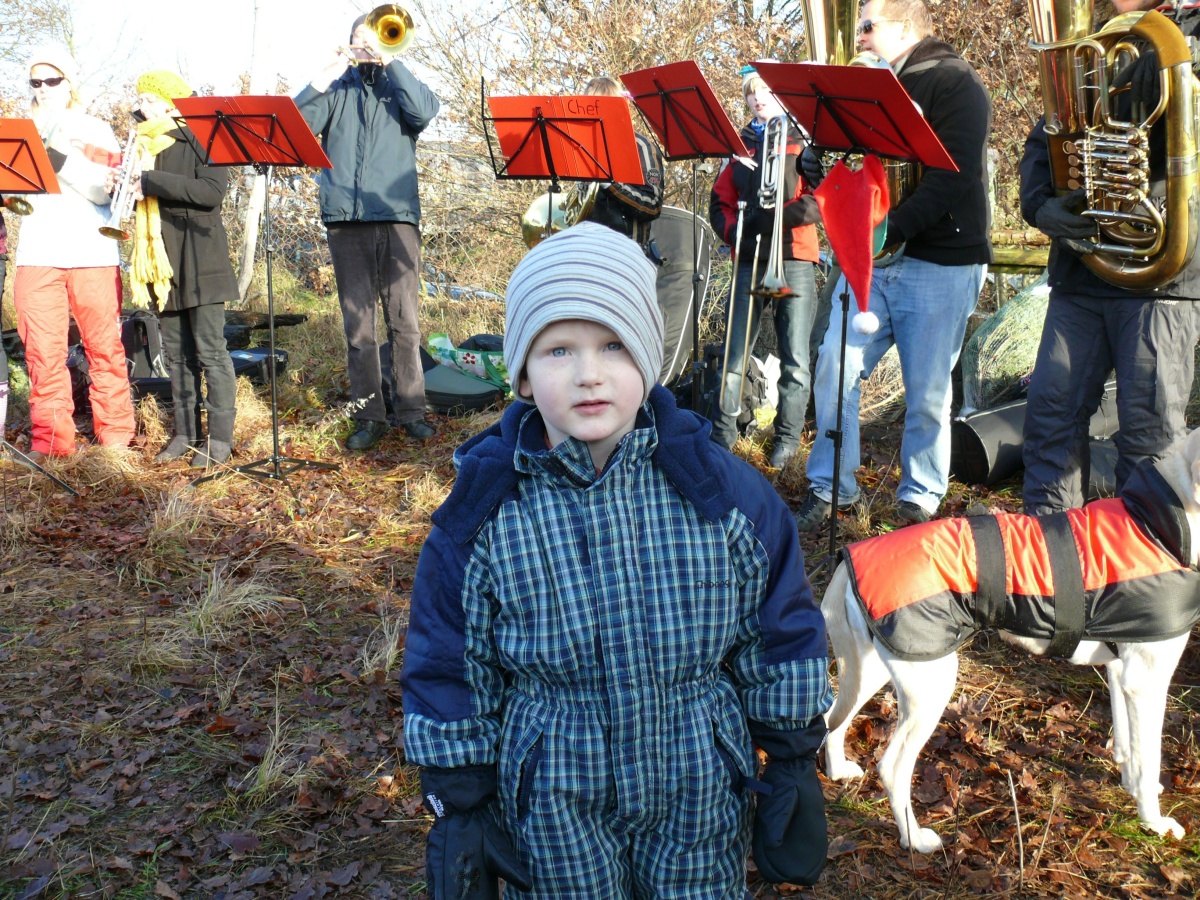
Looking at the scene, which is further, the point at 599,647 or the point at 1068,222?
the point at 1068,222

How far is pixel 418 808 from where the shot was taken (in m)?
3.25

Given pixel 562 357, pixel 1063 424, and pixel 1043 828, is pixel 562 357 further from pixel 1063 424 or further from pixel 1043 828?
pixel 1063 424

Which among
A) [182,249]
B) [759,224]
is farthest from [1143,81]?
[182,249]

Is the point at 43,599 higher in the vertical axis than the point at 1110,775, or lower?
higher

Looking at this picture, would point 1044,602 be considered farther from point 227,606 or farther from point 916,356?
point 227,606

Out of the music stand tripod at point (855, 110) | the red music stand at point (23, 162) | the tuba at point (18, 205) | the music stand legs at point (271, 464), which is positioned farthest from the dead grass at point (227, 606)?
the tuba at point (18, 205)

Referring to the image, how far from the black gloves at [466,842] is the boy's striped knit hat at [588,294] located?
0.71 metres

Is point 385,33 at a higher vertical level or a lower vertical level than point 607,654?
higher

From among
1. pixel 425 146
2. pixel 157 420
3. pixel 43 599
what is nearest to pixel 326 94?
pixel 157 420

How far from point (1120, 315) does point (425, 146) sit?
8516 mm

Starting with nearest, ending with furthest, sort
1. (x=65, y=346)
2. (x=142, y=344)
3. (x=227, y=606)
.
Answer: (x=227, y=606) < (x=65, y=346) < (x=142, y=344)

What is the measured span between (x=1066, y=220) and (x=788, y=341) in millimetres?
2280

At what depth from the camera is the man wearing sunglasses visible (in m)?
4.51

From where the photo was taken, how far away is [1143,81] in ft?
11.8
